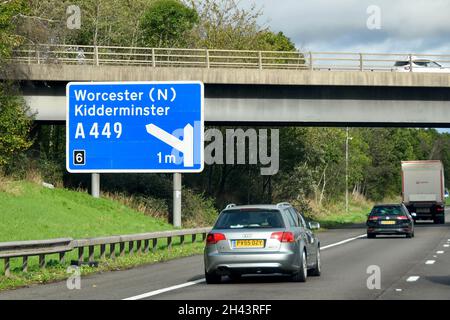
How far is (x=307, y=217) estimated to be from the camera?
60.4m

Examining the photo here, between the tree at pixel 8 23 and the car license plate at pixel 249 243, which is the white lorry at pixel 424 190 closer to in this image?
the tree at pixel 8 23

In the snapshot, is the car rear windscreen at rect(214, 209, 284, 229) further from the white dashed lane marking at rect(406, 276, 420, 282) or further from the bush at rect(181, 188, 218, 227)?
the bush at rect(181, 188, 218, 227)

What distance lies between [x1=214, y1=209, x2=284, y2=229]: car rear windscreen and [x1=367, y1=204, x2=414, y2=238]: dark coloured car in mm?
21239

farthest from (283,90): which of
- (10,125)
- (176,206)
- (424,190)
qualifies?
(424,190)

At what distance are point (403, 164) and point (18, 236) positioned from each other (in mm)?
36598

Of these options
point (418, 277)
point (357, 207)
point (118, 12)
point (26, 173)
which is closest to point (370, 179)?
point (357, 207)

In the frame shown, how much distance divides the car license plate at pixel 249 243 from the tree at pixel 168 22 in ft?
154

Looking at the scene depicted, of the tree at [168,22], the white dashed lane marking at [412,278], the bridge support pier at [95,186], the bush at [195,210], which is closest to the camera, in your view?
the white dashed lane marking at [412,278]

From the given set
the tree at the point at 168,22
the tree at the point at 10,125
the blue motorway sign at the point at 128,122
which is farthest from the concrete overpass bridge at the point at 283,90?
the tree at the point at 168,22

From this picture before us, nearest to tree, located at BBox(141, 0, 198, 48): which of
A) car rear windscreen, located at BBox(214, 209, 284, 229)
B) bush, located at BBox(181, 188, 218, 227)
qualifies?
bush, located at BBox(181, 188, 218, 227)

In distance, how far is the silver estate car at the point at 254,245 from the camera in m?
18.3

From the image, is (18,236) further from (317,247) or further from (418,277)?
(418,277)

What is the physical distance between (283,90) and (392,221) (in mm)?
7738
